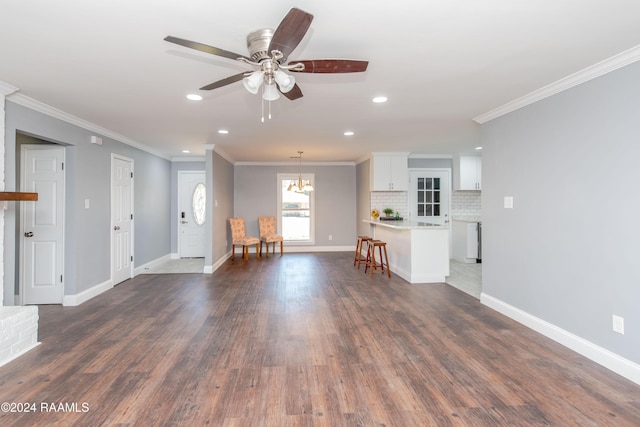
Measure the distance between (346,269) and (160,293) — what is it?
10.6ft

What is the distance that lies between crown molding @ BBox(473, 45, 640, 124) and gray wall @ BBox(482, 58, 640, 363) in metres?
0.05

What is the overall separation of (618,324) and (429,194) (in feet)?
17.4

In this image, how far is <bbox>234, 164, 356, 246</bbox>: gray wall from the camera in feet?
27.4

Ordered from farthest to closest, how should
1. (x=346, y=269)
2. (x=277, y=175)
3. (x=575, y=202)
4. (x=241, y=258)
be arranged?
(x=277, y=175)
(x=241, y=258)
(x=346, y=269)
(x=575, y=202)

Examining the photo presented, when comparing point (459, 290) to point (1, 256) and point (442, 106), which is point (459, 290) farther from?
point (1, 256)

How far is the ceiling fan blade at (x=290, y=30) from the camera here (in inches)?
57.9

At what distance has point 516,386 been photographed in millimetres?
2238

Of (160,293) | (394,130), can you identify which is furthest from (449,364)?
(160,293)

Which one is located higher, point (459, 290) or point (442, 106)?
point (442, 106)

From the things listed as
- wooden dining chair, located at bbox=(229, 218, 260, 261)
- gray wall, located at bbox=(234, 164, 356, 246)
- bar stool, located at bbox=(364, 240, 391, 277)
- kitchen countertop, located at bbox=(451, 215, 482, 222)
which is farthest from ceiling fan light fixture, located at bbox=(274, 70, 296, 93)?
gray wall, located at bbox=(234, 164, 356, 246)

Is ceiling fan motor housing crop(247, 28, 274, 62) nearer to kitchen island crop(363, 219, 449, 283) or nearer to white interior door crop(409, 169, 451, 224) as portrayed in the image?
kitchen island crop(363, 219, 449, 283)

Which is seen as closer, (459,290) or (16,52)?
(16,52)

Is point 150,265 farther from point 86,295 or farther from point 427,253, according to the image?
point 427,253

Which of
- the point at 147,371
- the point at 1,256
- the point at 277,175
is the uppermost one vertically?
the point at 277,175
